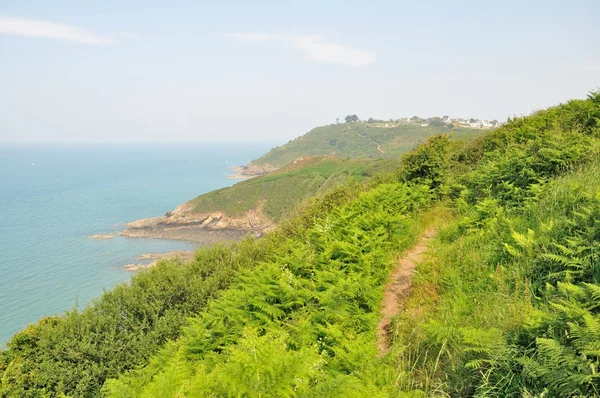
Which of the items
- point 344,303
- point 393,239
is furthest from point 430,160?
point 344,303

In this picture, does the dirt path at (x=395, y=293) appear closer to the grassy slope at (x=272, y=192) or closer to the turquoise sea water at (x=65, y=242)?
the turquoise sea water at (x=65, y=242)

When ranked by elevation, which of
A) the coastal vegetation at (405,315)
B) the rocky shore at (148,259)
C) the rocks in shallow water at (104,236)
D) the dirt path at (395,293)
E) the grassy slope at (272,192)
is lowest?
the rocky shore at (148,259)

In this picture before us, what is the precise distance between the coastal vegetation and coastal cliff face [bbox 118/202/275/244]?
66.3 meters

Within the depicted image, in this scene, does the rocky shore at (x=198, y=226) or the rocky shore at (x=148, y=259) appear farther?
the rocky shore at (x=198, y=226)

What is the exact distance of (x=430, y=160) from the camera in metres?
15.8

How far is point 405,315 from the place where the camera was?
5.74 meters

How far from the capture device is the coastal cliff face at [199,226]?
266 feet

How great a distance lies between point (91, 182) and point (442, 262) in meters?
188

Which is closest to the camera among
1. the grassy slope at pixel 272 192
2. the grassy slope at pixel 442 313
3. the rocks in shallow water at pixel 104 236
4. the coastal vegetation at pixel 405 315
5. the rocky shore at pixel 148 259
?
the grassy slope at pixel 442 313

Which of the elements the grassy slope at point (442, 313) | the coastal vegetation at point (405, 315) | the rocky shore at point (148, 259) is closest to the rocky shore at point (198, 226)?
the rocky shore at point (148, 259)

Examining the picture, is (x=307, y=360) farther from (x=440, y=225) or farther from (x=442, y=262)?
(x=440, y=225)

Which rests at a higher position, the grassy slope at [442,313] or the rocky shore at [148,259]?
the grassy slope at [442,313]

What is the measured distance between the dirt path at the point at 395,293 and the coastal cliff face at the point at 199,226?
72211mm

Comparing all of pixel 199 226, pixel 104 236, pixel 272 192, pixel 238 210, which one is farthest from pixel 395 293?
pixel 272 192
